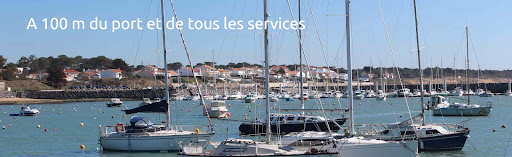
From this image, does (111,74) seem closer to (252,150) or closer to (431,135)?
(431,135)

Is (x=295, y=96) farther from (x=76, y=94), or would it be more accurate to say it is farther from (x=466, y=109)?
(x=466, y=109)

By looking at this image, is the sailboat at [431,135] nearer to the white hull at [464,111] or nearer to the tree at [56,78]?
the white hull at [464,111]

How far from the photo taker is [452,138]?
3341cm

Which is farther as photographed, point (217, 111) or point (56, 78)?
point (56, 78)

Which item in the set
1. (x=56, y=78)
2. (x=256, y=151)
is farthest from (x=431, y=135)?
(x=56, y=78)

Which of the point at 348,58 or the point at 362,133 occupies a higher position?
the point at 348,58

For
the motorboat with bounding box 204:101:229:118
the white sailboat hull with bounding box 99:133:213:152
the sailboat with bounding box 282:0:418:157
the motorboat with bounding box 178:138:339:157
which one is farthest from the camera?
the motorboat with bounding box 204:101:229:118

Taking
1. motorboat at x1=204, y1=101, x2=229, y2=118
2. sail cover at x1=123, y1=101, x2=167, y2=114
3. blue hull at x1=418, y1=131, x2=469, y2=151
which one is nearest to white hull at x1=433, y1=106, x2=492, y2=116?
motorboat at x1=204, y1=101, x2=229, y2=118

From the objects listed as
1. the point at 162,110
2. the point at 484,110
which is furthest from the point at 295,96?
the point at 162,110

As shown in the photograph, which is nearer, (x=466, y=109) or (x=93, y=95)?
(x=466, y=109)

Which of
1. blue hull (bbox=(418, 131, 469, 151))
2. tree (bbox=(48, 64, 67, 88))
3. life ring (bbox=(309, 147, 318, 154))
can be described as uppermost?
tree (bbox=(48, 64, 67, 88))

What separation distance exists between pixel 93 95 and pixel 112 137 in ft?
390

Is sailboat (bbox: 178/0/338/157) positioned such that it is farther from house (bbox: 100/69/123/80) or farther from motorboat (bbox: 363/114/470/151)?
house (bbox: 100/69/123/80)

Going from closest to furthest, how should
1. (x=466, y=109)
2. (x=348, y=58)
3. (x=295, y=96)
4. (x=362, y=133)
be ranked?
(x=348, y=58), (x=362, y=133), (x=466, y=109), (x=295, y=96)
